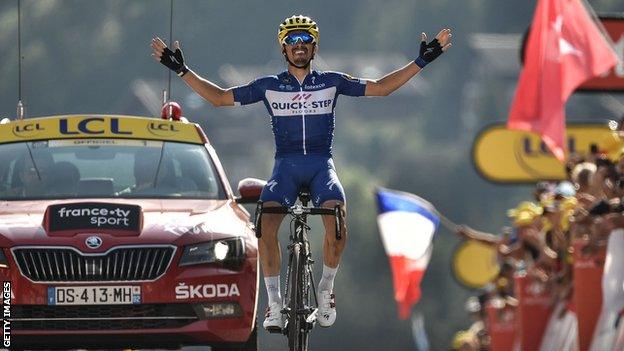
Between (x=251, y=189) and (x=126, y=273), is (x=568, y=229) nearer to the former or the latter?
(x=251, y=189)

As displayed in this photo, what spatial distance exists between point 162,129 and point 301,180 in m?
1.91

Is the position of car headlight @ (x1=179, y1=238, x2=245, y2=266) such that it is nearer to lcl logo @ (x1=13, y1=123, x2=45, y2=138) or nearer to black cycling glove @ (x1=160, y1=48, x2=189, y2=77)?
black cycling glove @ (x1=160, y1=48, x2=189, y2=77)

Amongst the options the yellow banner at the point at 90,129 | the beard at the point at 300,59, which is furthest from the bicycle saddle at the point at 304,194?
the yellow banner at the point at 90,129

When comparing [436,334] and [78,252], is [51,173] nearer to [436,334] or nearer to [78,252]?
[78,252]

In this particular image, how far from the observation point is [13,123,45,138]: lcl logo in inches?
619

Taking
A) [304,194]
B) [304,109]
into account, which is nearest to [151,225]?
[304,194]

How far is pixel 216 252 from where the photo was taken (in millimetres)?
14391

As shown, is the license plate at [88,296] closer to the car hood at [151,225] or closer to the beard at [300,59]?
the car hood at [151,225]

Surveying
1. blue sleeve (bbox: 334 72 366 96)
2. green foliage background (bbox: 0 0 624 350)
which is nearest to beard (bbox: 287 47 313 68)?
blue sleeve (bbox: 334 72 366 96)

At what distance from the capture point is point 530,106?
22078 millimetres

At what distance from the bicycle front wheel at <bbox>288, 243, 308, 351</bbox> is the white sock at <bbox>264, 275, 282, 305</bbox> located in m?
0.31

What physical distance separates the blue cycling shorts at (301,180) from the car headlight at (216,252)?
0.47 metres

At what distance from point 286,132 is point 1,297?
207 cm

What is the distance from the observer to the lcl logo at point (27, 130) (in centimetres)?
1573
